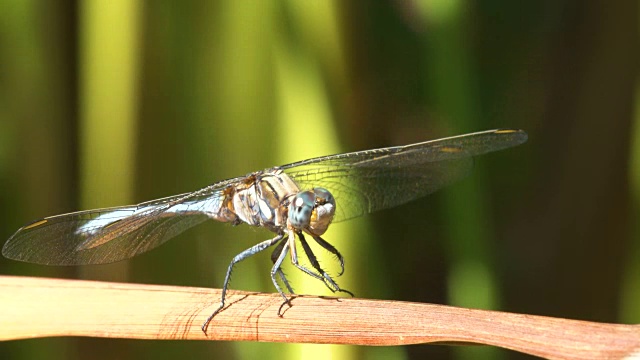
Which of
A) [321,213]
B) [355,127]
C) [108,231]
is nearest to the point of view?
[321,213]

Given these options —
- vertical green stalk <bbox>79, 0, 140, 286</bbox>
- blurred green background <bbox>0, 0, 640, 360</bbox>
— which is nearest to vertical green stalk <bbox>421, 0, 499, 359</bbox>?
blurred green background <bbox>0, 0, 640, 360</bbox>

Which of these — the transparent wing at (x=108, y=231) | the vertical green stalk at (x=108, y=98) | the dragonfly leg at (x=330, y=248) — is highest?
the vertical green stalk at (x=108, y=98)

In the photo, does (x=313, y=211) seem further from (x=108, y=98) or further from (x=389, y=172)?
(x=108, y=98)

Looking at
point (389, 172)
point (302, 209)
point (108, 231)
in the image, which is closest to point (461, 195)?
point (389, 172)

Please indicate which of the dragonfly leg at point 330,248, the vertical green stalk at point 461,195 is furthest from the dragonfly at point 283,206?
the vertical green stalk at point 461,195

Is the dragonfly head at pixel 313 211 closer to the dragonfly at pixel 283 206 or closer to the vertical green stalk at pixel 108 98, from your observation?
the dragonfly at pixel 283 206

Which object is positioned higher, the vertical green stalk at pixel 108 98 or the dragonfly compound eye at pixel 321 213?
the vertical green stalk at pixel 108 98

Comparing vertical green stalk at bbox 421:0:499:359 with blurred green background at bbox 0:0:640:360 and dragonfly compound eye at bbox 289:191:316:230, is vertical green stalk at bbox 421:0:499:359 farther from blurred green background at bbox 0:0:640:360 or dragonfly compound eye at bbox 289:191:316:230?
dragonfly compound eye at bbox 289:191:316:230
